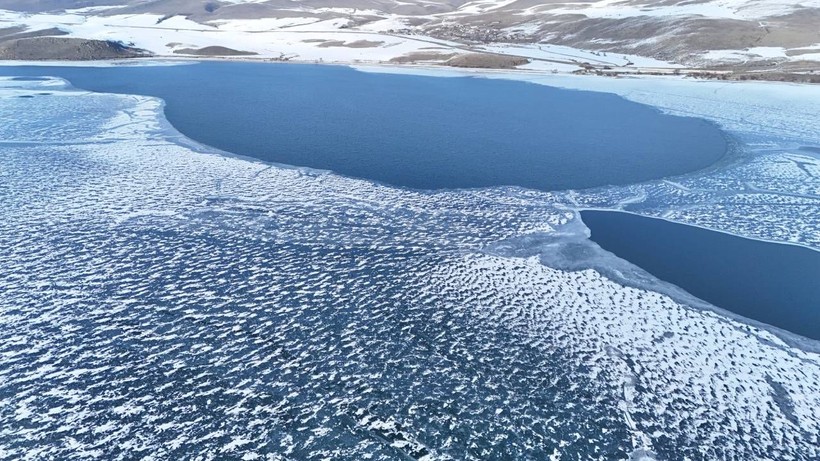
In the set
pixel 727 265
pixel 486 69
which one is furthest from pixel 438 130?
pixel 486 69

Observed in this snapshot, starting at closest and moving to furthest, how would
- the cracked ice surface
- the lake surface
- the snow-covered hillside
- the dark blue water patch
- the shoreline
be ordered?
the cracked ice surface, the dark blue water patch, the lake surface, the shoreline, the snow-covered hillside

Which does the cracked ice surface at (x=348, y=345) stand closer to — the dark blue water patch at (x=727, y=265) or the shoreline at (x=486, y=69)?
the dark blue water patch at (x=727, y=265)

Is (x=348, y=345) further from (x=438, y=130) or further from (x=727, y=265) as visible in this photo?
(x=438, y=130)

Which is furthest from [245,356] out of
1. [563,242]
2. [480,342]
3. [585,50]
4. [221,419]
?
[585,50]

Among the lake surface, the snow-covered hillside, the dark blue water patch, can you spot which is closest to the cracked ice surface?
the dark blue water patch

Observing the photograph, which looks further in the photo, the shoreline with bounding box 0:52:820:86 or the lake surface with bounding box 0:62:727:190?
the shoreline with bounding box 0:52:820:86

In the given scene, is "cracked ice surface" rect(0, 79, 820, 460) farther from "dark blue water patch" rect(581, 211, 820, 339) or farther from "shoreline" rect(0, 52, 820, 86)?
"shoreline" rect(0, 52, 820, 86)
